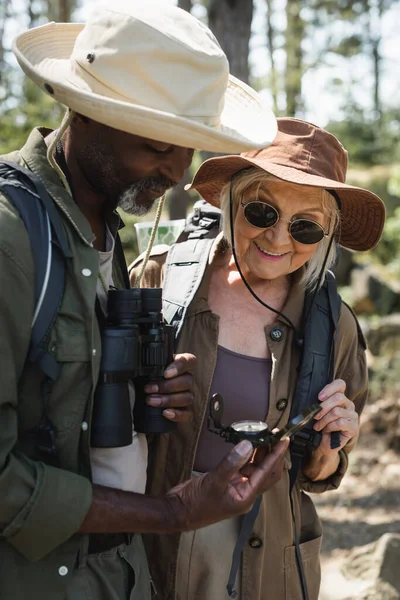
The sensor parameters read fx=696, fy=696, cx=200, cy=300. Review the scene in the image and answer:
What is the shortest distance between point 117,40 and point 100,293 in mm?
707

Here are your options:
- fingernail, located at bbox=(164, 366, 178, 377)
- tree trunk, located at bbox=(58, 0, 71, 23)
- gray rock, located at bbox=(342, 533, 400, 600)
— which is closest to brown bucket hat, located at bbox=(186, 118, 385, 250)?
fingernail, located at bbox=(164, 366, 178, 377)

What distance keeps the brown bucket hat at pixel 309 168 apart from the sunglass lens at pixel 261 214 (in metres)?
0.15

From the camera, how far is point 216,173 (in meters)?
2.84

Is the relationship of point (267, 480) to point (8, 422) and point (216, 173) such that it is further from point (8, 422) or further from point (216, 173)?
point (216, 173)

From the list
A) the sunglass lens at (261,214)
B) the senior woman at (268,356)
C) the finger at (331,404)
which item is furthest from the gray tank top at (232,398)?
the sunglass lens at (261,214)

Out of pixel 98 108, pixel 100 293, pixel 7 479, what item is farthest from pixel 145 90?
pixel 7 479

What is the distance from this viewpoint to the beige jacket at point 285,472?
2.59 meters

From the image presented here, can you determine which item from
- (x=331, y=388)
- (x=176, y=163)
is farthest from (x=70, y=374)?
(x=331, y=388)

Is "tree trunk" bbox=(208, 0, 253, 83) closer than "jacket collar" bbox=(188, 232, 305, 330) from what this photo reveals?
No

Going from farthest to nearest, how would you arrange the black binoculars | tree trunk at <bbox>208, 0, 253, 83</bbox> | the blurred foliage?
the blurred foliage
tree trunk at <bbox>208, 0, 253, 83</bbox>
the black binoculars

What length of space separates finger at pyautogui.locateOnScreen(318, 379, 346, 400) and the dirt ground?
97.0 inches

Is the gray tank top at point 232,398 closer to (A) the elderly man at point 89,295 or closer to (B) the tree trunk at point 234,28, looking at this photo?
(A) the elderly man at point 89,295

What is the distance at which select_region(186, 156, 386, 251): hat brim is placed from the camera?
2.56 meters

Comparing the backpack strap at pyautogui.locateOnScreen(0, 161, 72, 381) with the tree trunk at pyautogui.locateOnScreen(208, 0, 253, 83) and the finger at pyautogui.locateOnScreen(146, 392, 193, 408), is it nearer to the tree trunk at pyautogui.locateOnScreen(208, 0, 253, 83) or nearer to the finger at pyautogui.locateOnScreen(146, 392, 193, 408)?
the finger at pyautogui.locateOnScreen(146, 392, 193, 408)
